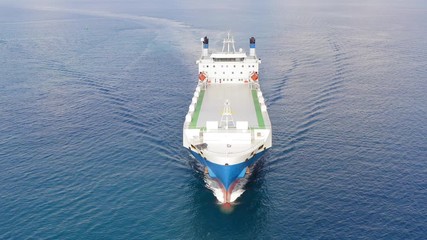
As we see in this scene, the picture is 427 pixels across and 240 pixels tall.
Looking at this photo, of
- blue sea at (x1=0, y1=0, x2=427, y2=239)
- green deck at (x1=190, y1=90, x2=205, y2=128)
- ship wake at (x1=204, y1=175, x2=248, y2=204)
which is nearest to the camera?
blue sea at (x1=0, y1=0, x2=427, y2=239)

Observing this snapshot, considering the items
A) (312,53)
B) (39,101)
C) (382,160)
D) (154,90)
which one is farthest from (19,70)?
(382,160)

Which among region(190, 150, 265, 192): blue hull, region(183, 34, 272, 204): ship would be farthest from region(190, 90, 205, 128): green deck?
region(190, 150, 265, 192): blue hull

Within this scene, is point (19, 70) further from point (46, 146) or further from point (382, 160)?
point (382, 160)

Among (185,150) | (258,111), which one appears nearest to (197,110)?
(185,150)

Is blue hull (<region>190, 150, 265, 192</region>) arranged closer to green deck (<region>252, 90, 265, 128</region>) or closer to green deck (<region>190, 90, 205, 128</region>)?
green deck (<region>252, 90, 265, 128</region>)

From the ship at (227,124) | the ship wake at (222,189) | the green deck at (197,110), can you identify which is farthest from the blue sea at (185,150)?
the green deck at (197,110)

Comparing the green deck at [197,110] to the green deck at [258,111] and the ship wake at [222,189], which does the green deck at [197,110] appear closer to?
the ship wake at [222,189]
